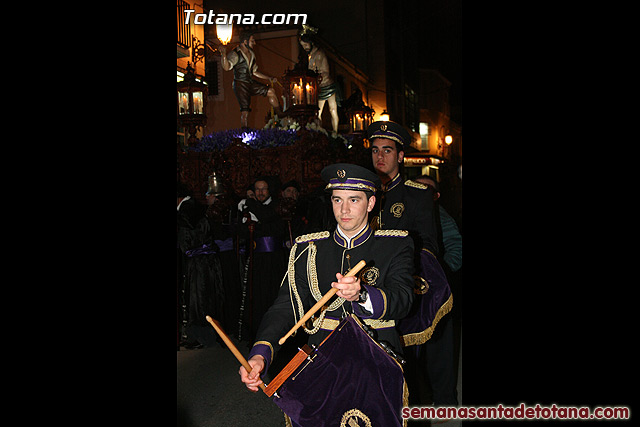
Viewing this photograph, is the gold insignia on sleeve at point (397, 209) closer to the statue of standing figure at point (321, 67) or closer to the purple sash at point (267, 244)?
the purple sash at point (267, 244)

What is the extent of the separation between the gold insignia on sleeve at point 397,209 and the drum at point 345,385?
189 cm

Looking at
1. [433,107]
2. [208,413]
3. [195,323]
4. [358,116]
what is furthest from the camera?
[433,107]

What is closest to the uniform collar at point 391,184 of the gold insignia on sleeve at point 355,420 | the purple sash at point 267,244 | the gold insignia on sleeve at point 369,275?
the gold insignia on sleeve at point 369,275

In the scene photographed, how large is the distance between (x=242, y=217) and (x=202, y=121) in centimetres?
267

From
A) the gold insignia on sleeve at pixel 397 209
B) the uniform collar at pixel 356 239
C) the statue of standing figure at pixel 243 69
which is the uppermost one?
the statue of standing figure at pixel 243 69

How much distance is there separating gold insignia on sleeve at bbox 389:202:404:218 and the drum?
189cm

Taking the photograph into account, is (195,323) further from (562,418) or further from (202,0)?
(202,0)

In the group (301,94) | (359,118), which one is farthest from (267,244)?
(359,118)

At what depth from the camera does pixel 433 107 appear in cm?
3972

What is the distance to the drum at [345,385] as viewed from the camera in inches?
101

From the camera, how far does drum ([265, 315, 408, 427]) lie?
256 centimetres

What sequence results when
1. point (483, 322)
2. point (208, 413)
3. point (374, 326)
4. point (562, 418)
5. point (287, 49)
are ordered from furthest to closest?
point (287, 49) < point (208, 413) < point (374, 326) < point (483, 322) < point (562, 418)

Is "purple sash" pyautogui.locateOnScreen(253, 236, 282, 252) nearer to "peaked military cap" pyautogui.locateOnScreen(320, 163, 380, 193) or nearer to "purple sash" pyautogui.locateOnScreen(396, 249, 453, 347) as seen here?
"purple sash" pyautogui.locateOnScreen(396, 249, 453, 347)

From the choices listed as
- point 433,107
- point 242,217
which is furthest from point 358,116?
point 433,107
